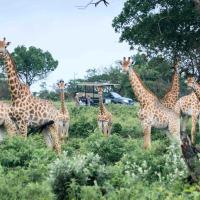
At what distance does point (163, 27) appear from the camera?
1067 inches

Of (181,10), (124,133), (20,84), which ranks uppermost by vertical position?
(181,10)

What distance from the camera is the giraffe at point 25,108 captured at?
56.1 ft

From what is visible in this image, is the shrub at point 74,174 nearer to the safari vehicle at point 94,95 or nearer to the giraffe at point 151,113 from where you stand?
the giraffe at point 151,113

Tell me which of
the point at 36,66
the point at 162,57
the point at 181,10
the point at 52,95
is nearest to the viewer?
the point at 181,10

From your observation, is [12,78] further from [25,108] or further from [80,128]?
[80,128]

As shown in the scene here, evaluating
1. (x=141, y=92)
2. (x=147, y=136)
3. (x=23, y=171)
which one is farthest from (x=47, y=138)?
(x=23, y=171)

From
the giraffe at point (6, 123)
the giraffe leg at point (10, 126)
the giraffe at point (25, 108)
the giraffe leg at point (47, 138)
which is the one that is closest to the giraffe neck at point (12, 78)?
the giraffe at point (25, 108)

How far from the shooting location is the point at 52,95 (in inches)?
2628

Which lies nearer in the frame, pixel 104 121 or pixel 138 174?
pixel 138 174

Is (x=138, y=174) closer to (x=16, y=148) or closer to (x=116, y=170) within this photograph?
(x=116, y=170)

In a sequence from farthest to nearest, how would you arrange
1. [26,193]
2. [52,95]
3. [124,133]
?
[52,95] < [124,133] < [26,193]

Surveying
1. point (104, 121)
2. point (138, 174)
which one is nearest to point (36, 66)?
point (104, 121)

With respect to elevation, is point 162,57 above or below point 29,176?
above

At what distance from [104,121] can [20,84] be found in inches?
240
